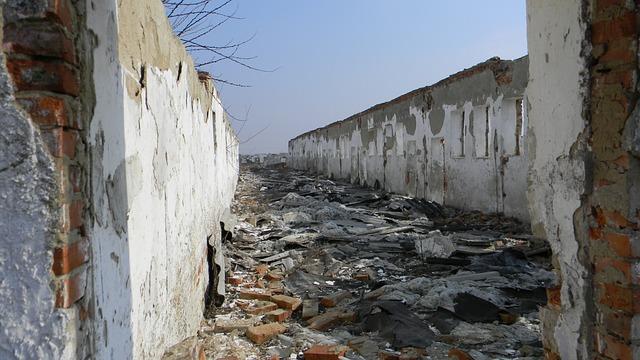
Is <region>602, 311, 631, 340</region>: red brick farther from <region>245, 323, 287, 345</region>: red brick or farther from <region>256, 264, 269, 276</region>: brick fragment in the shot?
<region>256, 264, 269, 276</region>: brick fragment

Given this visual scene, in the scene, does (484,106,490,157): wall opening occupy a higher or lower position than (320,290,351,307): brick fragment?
higher

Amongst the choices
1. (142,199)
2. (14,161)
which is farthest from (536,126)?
(14,161)

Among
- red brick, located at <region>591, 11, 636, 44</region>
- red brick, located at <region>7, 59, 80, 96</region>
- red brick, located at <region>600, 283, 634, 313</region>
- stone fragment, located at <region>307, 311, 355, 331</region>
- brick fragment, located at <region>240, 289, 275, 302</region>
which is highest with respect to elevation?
red brick, located at <region>591, 11, 636, 44</region>

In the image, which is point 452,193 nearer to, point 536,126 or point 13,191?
point 536,126

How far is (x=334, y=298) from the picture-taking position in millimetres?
5031

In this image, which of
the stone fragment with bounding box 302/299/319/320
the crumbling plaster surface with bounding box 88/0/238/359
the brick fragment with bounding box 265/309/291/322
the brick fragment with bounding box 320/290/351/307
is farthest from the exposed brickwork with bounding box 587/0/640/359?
the brick fragment with bounding box 320/290/351/307

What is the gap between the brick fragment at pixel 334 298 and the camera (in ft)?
16.2

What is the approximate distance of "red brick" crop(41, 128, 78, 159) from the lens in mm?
1554

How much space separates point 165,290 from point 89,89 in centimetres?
141

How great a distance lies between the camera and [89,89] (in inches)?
69.0

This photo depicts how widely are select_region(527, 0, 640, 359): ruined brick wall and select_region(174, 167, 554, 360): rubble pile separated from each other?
1.17 metres

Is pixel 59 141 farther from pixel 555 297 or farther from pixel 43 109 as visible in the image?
pixel 555 297

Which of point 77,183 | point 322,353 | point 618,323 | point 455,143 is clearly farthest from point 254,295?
point 455,143

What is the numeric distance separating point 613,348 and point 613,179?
811 millimetres
